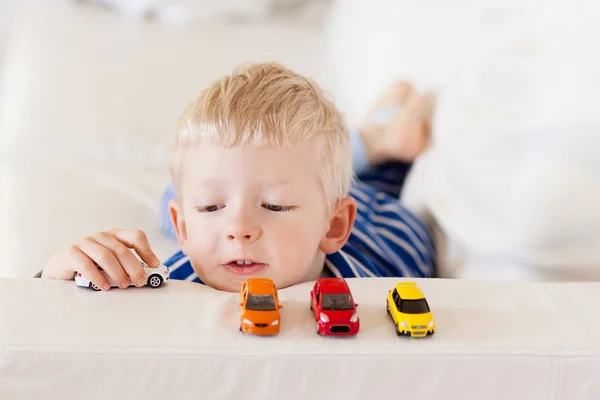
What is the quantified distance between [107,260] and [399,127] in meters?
0.70

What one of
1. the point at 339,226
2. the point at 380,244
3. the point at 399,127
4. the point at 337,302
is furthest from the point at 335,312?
the point at 399,127

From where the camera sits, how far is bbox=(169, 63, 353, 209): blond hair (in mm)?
830

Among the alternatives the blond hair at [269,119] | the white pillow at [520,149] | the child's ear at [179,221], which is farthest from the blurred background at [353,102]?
the child's ear at [179,221]

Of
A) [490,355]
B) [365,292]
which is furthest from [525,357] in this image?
[365,292]

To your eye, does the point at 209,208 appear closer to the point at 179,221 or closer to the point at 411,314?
the point at 179,221

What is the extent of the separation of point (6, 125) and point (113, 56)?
12.7 inches

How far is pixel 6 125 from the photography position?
1519mm

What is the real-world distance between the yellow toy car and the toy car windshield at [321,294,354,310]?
0.04 metres

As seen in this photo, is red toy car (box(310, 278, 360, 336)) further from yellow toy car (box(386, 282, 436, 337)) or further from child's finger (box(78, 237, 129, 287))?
child's finger (box(78, 237, 129, 287))

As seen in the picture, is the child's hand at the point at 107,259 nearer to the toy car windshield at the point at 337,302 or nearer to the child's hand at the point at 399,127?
the toy car windshield at the point at 337,302

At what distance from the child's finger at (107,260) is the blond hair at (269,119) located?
0.18 m

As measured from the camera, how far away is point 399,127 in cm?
129

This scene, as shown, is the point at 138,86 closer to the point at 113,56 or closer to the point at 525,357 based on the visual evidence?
the point at 113,56

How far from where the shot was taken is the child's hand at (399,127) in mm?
1298
